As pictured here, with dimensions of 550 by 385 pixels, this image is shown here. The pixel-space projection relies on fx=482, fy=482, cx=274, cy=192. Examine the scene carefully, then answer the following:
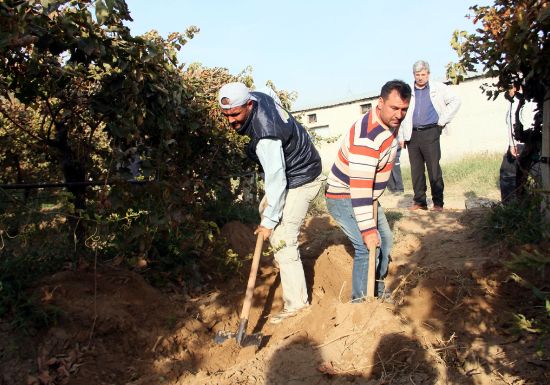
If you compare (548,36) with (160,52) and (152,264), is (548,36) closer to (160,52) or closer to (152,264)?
(160,52)

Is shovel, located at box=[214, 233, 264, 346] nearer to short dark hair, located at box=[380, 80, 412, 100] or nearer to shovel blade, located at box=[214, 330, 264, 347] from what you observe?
shovel blade, located at box=[214, 330, 264, 347]

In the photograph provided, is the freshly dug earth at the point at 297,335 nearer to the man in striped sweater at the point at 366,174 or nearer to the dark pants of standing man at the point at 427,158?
the man in striped sweater at the point at 366,174

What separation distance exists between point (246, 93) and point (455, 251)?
2936mm

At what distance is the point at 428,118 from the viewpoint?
679cm

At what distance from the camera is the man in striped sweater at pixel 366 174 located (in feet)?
11.4

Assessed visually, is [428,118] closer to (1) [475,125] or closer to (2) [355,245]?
(2) [355,245]

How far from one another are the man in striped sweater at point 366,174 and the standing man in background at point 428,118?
10.2 feet

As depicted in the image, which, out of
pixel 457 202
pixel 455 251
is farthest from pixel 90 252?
pixel 457 202

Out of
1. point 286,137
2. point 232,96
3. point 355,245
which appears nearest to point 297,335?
point 355,245

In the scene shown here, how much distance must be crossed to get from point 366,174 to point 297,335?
132cm

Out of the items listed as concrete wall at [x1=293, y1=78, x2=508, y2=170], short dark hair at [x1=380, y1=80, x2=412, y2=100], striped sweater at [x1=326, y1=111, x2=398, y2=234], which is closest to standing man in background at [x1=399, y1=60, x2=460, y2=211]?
striped sweater at [x1=326, y1=111, x2=398, y2=234]

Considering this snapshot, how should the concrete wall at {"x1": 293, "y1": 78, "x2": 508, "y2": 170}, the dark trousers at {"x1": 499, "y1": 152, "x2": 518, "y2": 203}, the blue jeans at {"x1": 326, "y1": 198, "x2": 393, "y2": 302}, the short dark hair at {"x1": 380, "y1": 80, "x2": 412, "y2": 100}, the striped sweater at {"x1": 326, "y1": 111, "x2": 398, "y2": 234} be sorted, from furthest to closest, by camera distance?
the concrete wall at {"x1": 293, "y1": 78, "x2": 508, "y2": 170} → the dark trousers at {"x1": 499, "y1": 152, "x2": 518, "y2": 203} → the blue jeans at {"x1": 326, "y1": 198, "x2": 393, "y2": 302} → the striped sweater at {"x1": 326, "y1": 111, "x2": 398, "y2": 234} → the short dark hair at {"x1": 380, "y1": 80, "x2": 412, "y2": 100}

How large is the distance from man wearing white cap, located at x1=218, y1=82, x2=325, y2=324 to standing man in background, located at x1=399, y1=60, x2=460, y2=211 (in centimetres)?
310

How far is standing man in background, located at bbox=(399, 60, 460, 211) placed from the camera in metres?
6.75
